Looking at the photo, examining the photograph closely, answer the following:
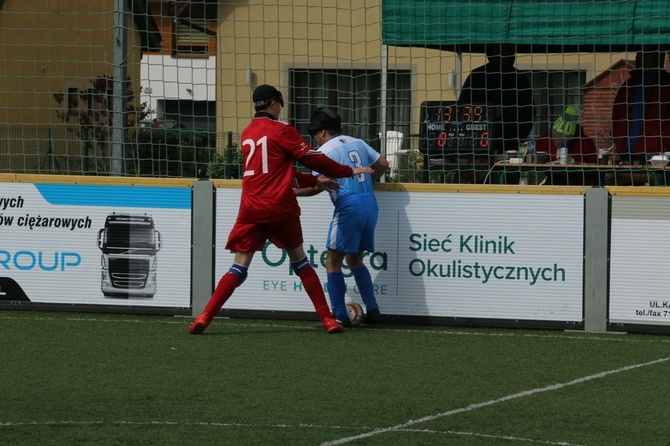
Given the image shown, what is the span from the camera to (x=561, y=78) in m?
13.2

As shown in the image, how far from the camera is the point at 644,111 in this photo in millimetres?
11758

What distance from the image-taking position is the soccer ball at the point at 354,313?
9.75 metres

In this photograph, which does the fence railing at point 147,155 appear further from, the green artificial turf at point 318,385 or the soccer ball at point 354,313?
the soccer ball at point 354,313

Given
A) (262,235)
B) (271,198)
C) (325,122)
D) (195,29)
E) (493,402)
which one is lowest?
(493,402)

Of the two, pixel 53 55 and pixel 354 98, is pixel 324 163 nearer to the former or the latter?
pixel 354 98

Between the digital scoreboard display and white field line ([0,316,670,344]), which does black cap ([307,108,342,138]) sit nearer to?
white field line ([0,316,670,344])

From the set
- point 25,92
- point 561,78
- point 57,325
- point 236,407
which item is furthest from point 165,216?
point 561,78

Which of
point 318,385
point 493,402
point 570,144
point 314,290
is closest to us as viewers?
point 493,402

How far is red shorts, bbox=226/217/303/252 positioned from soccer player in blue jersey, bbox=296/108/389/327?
41cm

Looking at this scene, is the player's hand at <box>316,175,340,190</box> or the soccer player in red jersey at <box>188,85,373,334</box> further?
the player's hand at <box>316,175,340,190</box>

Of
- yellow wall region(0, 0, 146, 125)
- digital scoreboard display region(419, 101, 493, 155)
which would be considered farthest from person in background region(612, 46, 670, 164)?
yellow wall region(0, 0, 146, 125)

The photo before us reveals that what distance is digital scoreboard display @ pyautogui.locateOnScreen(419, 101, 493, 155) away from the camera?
11.6m

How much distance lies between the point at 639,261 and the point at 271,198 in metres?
2.84

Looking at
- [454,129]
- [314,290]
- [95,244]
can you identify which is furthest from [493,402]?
[454,129]
